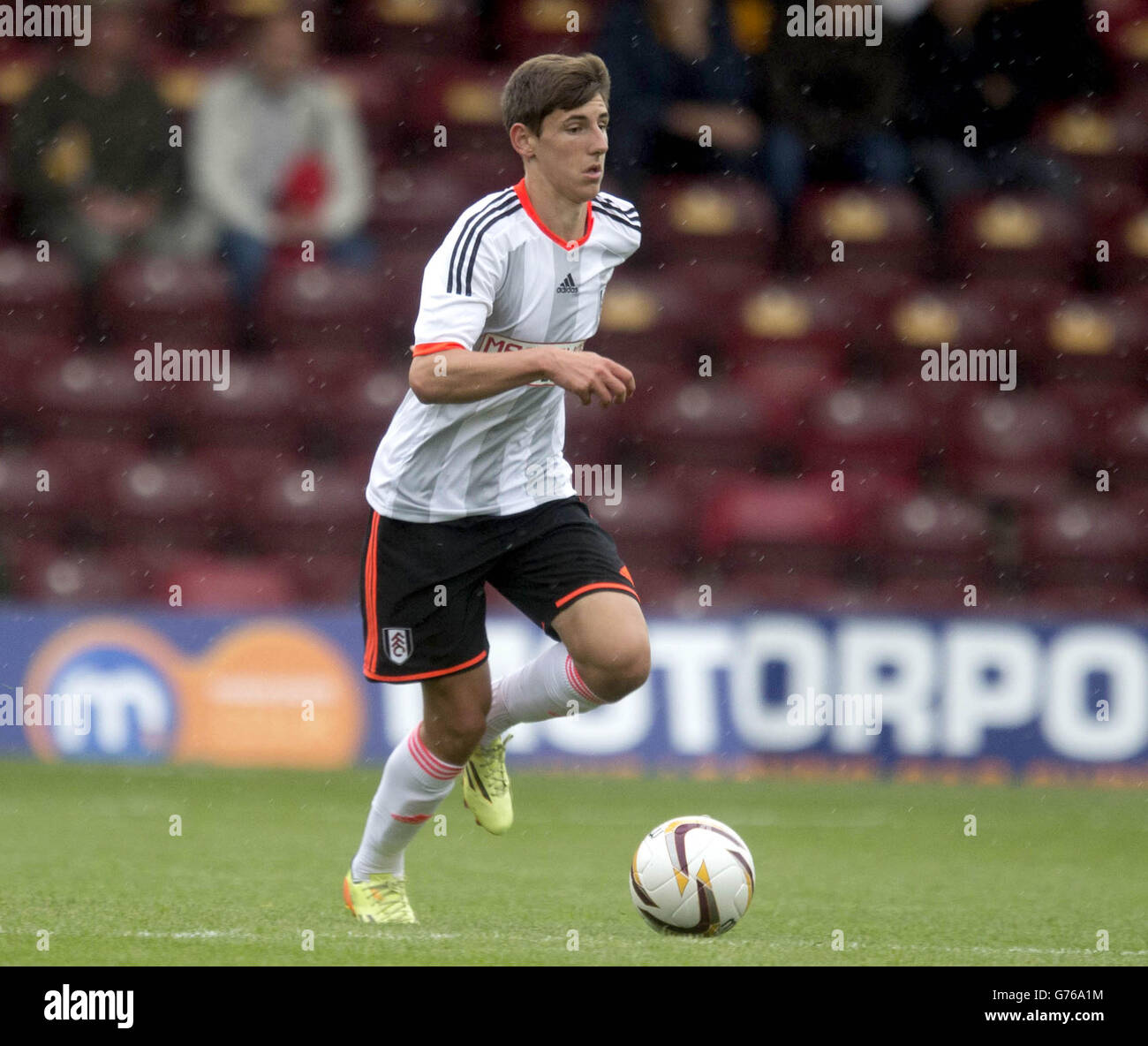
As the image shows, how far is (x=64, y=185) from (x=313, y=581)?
269 cm

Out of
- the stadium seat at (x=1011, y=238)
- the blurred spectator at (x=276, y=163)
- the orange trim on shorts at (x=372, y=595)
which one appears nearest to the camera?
the orange trim on shorts at (x=372, y=595)

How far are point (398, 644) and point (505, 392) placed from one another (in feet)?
2.31

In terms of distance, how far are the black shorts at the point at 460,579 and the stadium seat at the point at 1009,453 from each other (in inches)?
221

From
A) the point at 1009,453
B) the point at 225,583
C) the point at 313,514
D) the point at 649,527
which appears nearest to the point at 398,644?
the point at 225,583

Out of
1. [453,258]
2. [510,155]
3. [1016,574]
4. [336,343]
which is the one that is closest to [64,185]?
[336,343]

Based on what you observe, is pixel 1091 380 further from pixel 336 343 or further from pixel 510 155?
pixel 336 343

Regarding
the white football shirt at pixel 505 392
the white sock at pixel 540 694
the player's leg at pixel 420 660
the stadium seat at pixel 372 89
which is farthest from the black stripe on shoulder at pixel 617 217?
the stadium seat at pixel 372 89

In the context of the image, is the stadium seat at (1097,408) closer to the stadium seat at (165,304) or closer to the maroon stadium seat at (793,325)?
the maroon stadium seat at (793,325)

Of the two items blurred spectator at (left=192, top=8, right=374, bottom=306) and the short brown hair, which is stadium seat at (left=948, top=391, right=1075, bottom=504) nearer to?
blurred spectator at (left=192, top=8, right=374, bottom=306)

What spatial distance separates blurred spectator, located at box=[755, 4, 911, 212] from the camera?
10.9 metres

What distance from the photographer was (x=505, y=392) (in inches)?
192

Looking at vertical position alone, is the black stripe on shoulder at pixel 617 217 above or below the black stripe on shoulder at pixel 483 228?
above

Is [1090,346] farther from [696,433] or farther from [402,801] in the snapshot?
[402,801]

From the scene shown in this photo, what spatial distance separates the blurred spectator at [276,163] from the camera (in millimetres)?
10266
